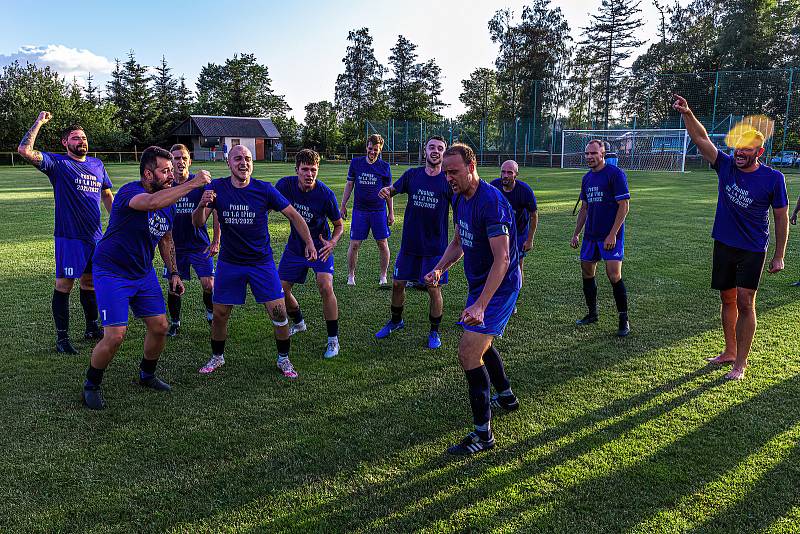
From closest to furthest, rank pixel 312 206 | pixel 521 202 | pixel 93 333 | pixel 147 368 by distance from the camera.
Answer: pixel 147 368, pixel 312 206, pixel 93 333, pixel 521 202

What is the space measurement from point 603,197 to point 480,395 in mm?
3520

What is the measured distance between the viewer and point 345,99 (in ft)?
248

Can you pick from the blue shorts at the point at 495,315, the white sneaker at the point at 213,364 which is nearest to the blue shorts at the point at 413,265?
the white sneaker at the point at 213,364

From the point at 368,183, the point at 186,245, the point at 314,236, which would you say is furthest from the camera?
the point at 368,183

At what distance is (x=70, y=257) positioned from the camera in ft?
19.2

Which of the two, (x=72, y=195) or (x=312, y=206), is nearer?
(x=72, y=195)

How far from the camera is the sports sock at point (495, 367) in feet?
14.5

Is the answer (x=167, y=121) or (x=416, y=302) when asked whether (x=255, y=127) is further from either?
(x=416, y=302)

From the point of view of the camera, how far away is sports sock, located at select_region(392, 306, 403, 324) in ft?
21.1

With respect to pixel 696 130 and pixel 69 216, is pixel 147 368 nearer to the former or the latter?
pixel 69 216

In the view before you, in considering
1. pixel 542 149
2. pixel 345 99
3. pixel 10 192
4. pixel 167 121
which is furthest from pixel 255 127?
pixel 10 192

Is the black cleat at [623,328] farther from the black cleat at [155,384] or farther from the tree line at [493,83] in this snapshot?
the tree line at [493,83]

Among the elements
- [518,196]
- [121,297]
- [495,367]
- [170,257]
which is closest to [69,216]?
[170,257]

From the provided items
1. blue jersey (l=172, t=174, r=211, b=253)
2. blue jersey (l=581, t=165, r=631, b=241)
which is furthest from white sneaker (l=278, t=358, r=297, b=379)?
blue jersey (l=581, t=165, r=631, b=241)
